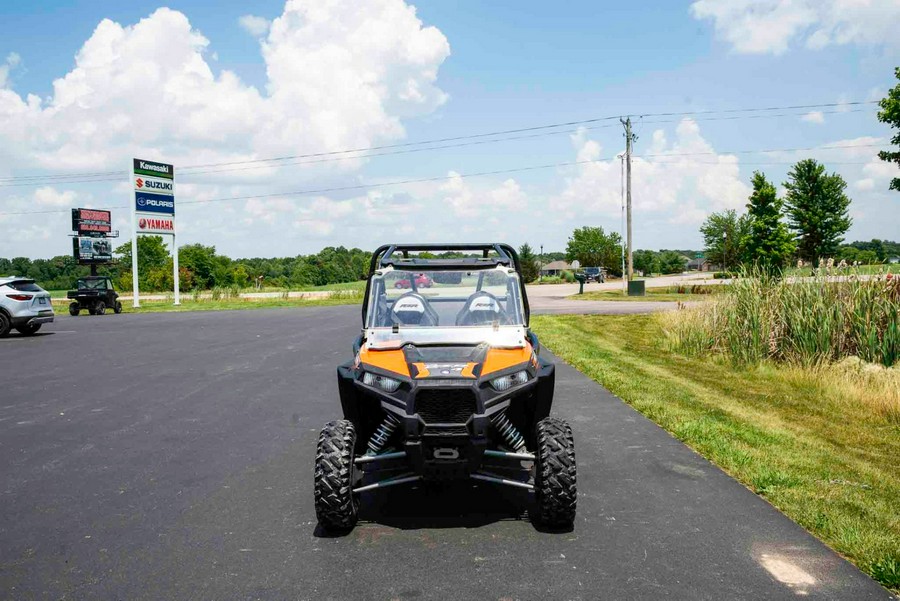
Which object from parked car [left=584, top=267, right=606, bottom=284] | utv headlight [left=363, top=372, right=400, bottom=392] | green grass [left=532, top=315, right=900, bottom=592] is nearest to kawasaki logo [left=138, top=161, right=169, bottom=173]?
green grass [left=532, top=315, right=900, bottom=592]

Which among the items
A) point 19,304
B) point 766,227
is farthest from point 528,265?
point 19,304

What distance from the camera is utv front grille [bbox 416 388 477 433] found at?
445cm

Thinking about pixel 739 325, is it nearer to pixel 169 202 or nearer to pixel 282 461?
pixel 282 461

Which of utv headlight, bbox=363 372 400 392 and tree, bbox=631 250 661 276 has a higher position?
tree, bbox=631 250 661 276

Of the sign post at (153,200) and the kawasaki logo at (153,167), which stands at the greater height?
the kawasaki logo at (153,167)

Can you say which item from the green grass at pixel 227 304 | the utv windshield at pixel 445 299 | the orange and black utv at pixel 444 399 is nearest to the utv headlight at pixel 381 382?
the orange and black utv at pixel 444 399

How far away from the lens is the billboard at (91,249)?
151 ft

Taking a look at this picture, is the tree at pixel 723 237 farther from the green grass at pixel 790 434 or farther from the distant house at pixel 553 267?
the green grass at pixel 790 434

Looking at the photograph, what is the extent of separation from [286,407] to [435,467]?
5.44 metres

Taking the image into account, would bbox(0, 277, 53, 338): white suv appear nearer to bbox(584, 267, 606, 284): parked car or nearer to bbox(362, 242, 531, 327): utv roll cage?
bbox(362, 242, 531, 327): utv roll cage

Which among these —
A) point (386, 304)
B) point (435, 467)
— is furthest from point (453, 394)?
point (386, 304)

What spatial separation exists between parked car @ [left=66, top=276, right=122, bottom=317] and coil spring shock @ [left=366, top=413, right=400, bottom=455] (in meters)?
33.4

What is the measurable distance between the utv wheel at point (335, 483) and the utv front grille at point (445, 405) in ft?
2.10

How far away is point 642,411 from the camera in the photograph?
8906 mm
